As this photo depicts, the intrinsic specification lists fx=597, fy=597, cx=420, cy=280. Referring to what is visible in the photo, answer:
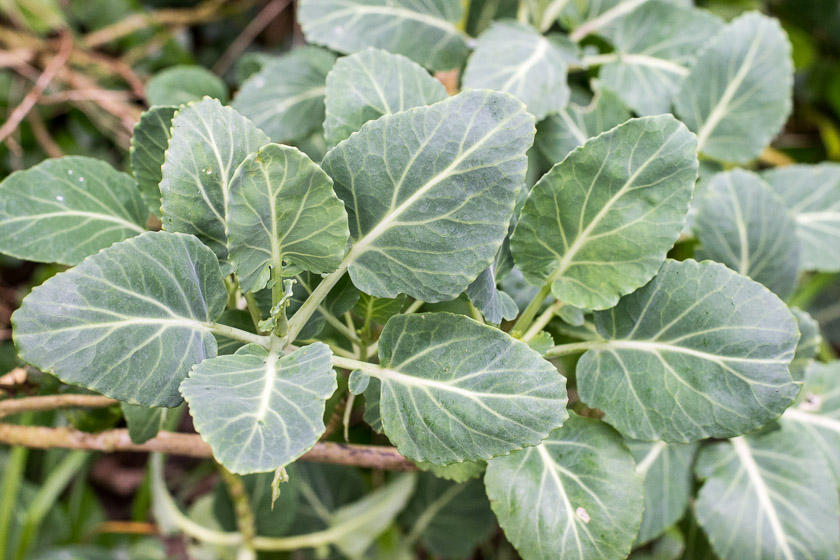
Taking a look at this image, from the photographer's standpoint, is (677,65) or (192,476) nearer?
(677,65)

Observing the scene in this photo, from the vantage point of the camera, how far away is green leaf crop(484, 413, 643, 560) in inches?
19.7

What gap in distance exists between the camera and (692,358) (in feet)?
1.74

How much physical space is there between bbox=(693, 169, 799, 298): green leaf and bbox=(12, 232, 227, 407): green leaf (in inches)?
20.7

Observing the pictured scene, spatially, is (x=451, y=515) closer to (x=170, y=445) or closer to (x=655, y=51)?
(x=170, y=445)

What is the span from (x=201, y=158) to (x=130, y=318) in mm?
134

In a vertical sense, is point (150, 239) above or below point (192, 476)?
above

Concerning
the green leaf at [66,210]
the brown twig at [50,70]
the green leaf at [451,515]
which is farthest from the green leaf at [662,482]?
the brown twig at [50,70]

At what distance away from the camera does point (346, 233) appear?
0.45m

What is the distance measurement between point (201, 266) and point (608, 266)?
350 mm

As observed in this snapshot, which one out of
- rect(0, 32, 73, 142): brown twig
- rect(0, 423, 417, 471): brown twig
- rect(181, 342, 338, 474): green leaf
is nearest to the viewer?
rect(181, 342, 338, 474): green leaf

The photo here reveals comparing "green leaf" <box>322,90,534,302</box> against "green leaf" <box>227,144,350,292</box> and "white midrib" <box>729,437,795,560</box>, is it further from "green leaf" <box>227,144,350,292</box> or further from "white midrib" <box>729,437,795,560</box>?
"white midrib" <box>729,437,795,560</box>

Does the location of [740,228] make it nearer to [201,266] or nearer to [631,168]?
[631,168]

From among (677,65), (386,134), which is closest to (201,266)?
(386,134)

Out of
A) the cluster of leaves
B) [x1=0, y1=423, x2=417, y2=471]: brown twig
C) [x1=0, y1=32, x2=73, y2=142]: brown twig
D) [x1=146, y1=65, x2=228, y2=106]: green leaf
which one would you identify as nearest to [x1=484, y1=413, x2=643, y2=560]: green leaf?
the cluster of leaves
